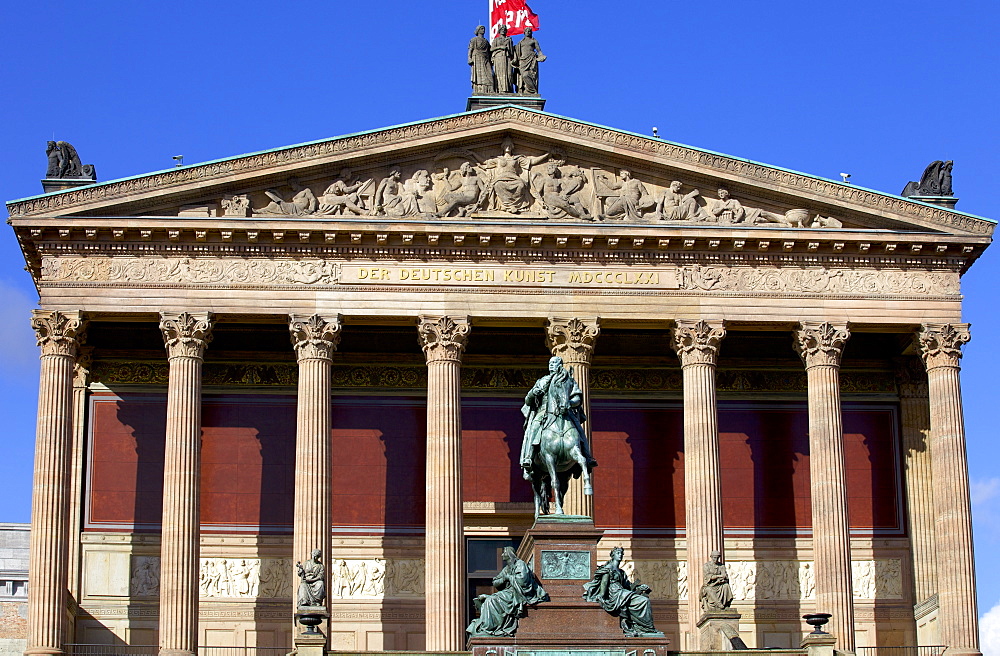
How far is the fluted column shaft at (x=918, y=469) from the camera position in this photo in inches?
1917

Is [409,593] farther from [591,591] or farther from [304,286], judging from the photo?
[591,591]

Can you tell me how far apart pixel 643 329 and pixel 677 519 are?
18.5 feet

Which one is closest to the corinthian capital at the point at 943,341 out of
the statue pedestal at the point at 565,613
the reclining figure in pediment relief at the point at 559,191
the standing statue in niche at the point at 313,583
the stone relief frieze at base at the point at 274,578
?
the reclining figure in pediment relief at the point at 559,191

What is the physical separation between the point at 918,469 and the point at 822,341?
19.5 ft

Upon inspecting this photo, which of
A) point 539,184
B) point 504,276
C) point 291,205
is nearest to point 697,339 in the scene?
point 504,276

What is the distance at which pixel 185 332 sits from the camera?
45.3 metres

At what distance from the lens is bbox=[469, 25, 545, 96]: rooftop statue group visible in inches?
1946

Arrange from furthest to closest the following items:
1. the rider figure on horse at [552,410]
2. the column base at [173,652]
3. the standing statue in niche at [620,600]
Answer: the column base at [173,652]
the rider figure on horse at [552,410]
the standing statue in niche at [620,600]

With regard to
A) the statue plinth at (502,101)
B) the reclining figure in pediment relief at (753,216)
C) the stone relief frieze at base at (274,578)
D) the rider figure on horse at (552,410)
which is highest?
the statue plinth at (502,101)

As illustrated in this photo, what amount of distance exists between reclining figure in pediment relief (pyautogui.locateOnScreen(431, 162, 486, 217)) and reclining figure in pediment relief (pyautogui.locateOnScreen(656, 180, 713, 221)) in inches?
190

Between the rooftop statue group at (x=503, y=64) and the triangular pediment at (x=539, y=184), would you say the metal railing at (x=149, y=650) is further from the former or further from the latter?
the rooftop statue group at (x=503, y=64)

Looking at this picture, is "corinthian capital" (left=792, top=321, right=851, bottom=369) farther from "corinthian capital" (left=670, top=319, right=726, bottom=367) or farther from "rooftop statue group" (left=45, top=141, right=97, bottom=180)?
"rooftop statue group" (left=45, top=141, right=97, bottom=180)

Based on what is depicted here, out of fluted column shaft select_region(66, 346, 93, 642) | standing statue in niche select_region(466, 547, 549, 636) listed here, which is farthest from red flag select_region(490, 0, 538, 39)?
standing statue in niche select_region(466, 547, 549, 636)

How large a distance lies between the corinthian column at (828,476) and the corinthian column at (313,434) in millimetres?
12387
